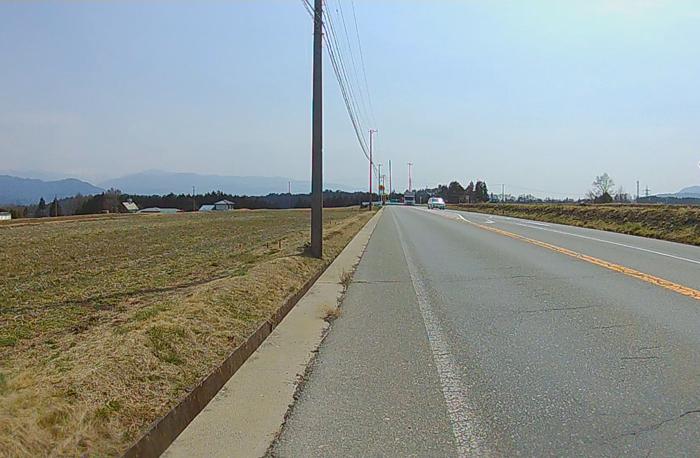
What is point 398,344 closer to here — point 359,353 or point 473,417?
point 359,353

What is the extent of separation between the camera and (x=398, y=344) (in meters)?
7.61

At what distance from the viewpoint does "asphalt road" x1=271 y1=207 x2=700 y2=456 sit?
15.1ft

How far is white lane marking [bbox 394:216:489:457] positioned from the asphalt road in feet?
0.05

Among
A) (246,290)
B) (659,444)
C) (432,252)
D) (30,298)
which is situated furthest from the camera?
(432,252)

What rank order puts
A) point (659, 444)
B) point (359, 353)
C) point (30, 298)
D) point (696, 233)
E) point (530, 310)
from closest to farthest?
point (659, 444)
point (359, 353)
point (530, 310)
point (30, 298)
point (696, 233)

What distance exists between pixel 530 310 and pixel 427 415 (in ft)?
15.9

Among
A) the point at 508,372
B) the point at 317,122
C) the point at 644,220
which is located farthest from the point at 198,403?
the point at 644,220

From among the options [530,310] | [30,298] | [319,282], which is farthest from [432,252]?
[30,298]

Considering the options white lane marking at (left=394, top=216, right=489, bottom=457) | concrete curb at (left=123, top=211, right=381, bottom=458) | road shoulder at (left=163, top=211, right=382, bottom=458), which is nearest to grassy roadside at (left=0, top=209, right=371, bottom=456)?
concrete curb at (left=123, top=211, right=381, bottom=458)

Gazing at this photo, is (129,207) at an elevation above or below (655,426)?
above

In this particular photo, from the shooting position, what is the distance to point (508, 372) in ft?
20.5

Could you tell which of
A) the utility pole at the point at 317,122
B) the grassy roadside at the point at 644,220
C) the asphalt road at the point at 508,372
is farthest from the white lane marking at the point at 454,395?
the grassy roadside at the point at 644,220

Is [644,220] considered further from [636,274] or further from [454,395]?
[454,395]

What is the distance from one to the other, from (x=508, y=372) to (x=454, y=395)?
0.91 m
